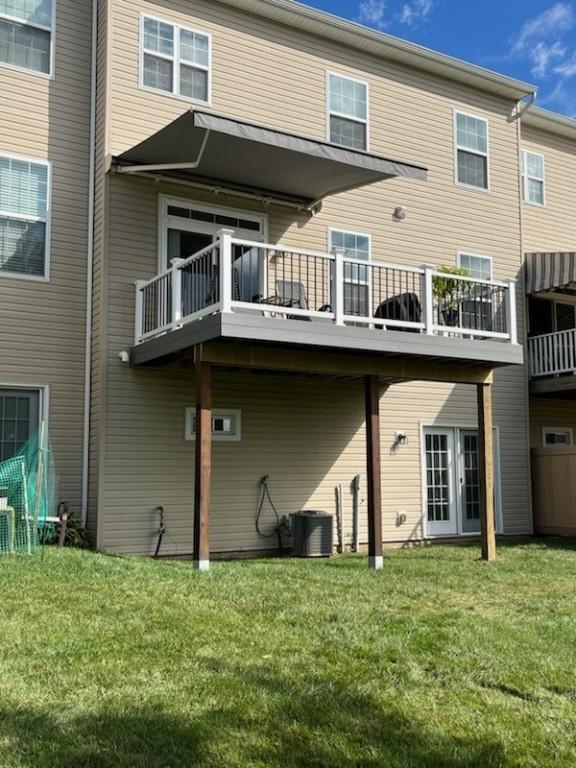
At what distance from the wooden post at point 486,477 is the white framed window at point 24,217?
6.20 m

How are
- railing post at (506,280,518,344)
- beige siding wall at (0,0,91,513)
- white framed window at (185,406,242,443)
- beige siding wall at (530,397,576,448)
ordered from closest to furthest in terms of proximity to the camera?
beige siding wall at (0,0,91,513) → railing post at (506,280,518,344) → white framed window at (185,406,242,443) → beige siding wall at (530,397,576,448)

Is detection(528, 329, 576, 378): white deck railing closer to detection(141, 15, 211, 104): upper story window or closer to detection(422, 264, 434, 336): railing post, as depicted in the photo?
detection(422, 264, 434, 336): railing post

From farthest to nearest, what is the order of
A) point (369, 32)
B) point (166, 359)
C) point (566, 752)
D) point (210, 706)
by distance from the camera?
point (369, 32) → point (166, 359) → point (210, 706) → point (566, 752)

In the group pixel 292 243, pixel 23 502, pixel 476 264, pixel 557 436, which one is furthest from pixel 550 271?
pixel 23 502

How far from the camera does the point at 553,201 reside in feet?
53.2

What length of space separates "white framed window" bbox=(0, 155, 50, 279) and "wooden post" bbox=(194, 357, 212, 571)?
3158mm

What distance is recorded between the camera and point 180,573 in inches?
324

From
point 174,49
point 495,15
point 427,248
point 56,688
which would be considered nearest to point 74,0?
point 174,49

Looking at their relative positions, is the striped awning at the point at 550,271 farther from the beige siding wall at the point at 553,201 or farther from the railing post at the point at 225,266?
the railing post at the point at 225,266

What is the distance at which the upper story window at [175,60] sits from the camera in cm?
1101

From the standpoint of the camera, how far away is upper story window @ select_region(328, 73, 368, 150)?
12.7m

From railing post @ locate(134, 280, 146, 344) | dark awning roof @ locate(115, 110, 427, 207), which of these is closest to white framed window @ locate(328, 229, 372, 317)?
dark awning roof @ locate(115, 110, 427, 207)

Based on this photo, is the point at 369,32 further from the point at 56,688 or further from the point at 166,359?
the point at 56,688

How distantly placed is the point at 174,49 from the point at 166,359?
15.1ft
